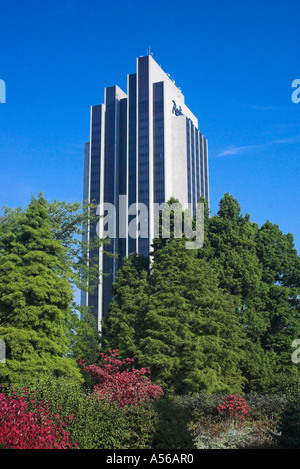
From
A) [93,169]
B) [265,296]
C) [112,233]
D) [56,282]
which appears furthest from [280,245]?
[93,169]

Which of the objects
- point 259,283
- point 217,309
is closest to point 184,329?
point 217,309

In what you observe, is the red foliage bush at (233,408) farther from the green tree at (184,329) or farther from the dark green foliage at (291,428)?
the dark green foliage at (291,428)

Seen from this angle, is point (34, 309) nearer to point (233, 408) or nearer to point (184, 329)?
point (184, 329)

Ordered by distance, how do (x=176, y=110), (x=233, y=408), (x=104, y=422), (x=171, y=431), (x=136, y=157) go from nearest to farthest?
(x=171, y=431) < (x=104, y=422) < (x=233, y=408) < (x=136, y=157) < (x=176, y=110)

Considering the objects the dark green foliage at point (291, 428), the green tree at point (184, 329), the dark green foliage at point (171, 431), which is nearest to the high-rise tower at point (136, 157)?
the green tree at point (184, 329)

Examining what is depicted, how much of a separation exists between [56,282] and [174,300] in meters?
4.38

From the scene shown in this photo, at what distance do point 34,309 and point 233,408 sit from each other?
295 inches

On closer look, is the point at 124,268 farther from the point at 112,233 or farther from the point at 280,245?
the point at 112,233

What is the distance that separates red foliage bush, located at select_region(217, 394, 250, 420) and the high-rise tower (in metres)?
59.8

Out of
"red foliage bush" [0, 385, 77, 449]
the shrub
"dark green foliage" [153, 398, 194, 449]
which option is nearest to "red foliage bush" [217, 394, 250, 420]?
"dark green foliage" [153, 398, 194, 449]

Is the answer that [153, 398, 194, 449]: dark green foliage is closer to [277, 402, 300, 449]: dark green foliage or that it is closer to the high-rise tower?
[277, 402, 300, 449]: dark green foliage

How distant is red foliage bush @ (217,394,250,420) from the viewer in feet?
39.0

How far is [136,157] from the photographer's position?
77.7 metres
